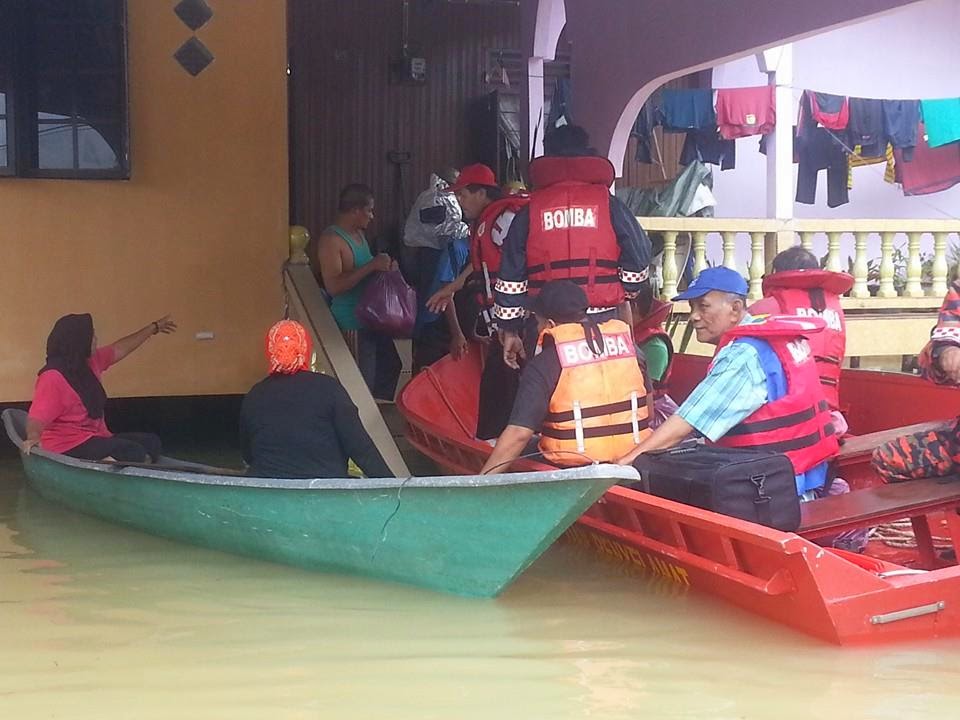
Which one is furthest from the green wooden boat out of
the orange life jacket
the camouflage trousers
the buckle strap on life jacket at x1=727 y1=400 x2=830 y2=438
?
the camouflage trousers

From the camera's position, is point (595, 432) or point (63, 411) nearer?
point (595, 432)

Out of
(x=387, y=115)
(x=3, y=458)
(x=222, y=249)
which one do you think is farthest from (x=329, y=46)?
(x=3, y=458)

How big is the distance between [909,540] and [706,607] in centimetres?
146

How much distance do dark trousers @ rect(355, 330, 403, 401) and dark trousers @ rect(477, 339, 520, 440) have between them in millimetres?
849

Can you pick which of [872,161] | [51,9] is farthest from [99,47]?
[872,161]

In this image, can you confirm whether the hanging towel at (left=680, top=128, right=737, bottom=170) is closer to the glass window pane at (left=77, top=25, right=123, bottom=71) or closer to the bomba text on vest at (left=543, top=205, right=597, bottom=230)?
the bomba text on vest at (left=543, top=205, right=597, bottom=230)

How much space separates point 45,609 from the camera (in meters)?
4.28

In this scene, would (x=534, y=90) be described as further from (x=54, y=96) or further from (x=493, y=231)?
(x=54, y=96)

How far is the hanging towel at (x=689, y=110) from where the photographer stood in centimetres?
956

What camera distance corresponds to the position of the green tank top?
21.7ft

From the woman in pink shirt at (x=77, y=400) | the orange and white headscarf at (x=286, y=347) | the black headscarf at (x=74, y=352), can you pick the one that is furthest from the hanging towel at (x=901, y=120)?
the black headscarf at (x=74, y=352)

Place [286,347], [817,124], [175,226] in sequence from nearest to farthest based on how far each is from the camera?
1. [286,347]
2. [175,226]
3. [817,124]

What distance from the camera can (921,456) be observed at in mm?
4305

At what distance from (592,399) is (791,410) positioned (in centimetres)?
75
